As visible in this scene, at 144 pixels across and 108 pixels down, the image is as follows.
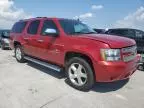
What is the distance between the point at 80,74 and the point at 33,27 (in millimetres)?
3152

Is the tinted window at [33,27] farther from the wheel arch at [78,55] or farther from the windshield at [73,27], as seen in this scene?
the wheel arch at [78,55]

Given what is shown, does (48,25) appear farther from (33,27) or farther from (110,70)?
(110,70)

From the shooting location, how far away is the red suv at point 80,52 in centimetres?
478

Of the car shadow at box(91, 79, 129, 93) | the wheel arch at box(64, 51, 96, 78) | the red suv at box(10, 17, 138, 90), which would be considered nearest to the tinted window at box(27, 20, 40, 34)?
the red suv at box(10, 17, 138, 90)

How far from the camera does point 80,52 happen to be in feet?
16.9

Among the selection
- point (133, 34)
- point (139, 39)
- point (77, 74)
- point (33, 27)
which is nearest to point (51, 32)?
point (77, 74)

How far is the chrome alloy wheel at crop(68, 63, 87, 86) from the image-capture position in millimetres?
5320

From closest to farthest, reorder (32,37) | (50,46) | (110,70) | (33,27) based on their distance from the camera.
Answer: (110,70)
(50,46)
(32,37)
(33,27)

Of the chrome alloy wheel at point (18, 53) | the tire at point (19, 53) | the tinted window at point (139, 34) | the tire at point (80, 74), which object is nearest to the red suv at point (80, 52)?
the tire at point (80, 74)

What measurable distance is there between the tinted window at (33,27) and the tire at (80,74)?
90.6 inches

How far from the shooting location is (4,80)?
6.29m

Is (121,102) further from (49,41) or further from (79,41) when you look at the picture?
(49,41)

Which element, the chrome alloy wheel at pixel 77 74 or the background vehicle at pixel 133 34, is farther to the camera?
the background vehicle at pixel 133 34

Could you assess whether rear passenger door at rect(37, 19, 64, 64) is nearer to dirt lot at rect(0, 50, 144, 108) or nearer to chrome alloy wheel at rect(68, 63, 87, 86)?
chrome alloy wheel at rect(68, 63, 87, 86)
